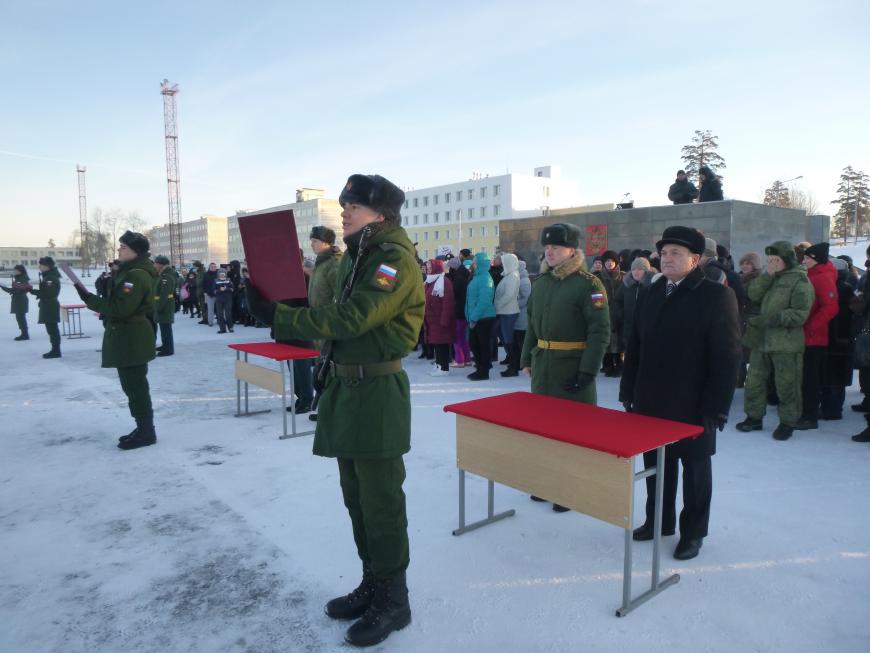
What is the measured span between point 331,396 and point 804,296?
14.5ft

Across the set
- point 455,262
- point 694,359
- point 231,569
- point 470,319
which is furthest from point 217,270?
point 694,359

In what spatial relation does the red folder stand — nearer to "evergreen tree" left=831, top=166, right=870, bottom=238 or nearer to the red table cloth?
the red table cloth

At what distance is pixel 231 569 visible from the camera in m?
3.14

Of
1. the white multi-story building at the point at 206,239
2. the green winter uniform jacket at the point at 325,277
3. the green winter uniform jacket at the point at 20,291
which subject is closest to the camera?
the green winter uniform jacket at the point at 325,277

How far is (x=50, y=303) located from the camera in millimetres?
10898

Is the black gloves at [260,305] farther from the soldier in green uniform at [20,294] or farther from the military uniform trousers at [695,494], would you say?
the soldier in green uniform at [20,294]

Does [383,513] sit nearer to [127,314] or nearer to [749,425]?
[127,314]

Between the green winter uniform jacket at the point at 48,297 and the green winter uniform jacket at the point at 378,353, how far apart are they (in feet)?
34.4

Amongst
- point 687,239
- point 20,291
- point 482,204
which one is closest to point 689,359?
point 687,239

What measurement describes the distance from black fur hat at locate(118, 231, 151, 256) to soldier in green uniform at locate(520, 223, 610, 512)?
3591mm

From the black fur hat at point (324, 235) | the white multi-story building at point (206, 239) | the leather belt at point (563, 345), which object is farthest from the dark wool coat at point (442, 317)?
the white multi-story building at point (206, 239)

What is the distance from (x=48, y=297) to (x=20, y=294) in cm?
262

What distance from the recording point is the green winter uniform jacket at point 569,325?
3668 mm

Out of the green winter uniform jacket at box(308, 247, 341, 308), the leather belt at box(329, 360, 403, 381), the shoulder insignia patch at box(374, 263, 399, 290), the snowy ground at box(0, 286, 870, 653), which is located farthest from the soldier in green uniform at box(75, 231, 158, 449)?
the shoulder insignia patch at box(374, 263, 399, 290)
